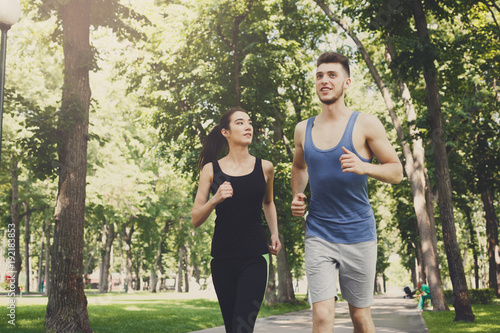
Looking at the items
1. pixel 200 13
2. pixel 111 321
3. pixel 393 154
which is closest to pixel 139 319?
pixel 111 321

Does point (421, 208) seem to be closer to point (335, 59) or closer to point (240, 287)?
point (240, 287)

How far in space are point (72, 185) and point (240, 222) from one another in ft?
26.5

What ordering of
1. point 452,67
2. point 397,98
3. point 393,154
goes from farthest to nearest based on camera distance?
point 397,98
point 452,67
point 393,154

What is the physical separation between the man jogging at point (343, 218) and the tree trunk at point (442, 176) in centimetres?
1105

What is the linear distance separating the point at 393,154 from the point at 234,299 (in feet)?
5.41

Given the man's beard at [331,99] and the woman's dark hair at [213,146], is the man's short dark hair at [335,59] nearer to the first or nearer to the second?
the man's beard at [331,99]

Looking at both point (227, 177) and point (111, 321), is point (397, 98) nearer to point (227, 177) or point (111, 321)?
point (111, 321)

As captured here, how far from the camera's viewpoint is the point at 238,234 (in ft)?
13.9

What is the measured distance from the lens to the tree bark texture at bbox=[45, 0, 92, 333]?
11.0m

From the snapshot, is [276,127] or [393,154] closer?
[393,154]

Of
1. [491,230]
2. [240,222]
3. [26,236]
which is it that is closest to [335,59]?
[240,222]

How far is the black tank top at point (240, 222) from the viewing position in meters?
4.25

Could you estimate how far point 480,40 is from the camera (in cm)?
1648

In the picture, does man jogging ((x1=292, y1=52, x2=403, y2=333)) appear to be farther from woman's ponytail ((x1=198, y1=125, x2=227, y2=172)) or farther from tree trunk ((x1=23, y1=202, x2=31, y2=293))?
tree trunk ((x1=23, y1=202, x2=31, y2=293))
